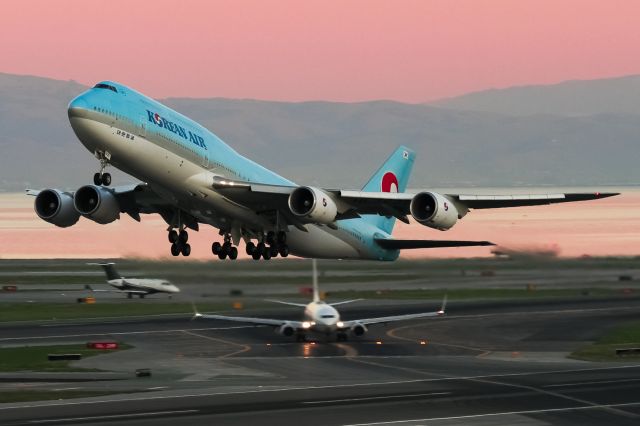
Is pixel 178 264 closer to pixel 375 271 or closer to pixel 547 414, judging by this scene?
pixel 375 271

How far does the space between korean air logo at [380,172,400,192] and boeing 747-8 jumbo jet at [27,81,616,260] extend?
12535mm

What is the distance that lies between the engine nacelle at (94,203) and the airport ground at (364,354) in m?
10.8

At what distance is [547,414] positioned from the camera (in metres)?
66.6

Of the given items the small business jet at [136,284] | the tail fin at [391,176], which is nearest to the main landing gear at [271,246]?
the tail fin at [391,176]

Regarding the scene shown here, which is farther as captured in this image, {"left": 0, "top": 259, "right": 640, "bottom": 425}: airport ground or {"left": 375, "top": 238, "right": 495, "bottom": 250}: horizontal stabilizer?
{"left": 375, "top": 238, "right": 495, "bottom": 250}: horizontal stabilizer

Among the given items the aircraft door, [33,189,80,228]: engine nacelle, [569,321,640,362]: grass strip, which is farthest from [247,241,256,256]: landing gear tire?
[569,321,640,362]: grass strip

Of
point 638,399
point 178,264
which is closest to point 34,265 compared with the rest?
point 178,264

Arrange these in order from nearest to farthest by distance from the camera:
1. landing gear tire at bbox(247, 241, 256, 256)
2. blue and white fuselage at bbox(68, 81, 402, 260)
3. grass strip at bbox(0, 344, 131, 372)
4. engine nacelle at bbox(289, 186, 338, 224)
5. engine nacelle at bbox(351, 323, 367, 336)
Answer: blue and white fuselage at bbox(68, 81, 402, 260) < engine nacelle at bbox(289, 186, 338, 224) < landing gear tire at bbox(247, 241, 256, 256) < grass strip at bbox(0, 344, 131, 372) < engine nacelle at bbox(351, 323, 367, 336)

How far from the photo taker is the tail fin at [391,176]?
264 feet

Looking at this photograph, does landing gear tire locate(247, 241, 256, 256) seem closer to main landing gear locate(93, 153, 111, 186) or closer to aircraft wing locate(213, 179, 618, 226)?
aircraft wing locate(213, 179, 618, 226)

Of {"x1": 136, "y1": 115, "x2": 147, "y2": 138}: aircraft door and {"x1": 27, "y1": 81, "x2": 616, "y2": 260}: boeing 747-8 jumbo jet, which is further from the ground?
{"x1": 136, "y1": 115, "x2": 147, "y2": 138}: aircraft door

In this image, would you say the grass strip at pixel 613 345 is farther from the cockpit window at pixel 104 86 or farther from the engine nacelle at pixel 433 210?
the cockpit window at pixel 104 86

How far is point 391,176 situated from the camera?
270 feet

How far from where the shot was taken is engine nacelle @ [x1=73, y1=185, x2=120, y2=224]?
61906 millimetres
